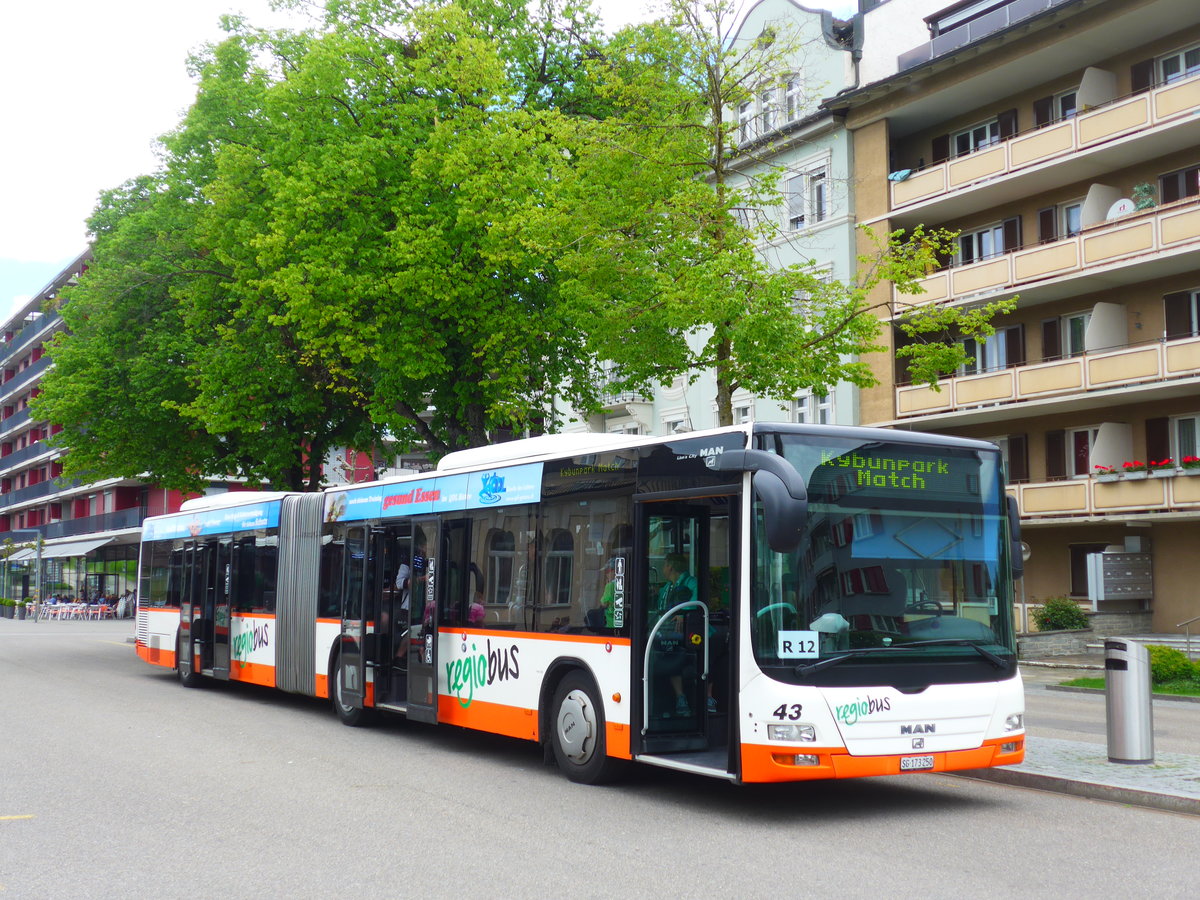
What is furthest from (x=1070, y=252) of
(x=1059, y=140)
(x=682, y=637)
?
(x=682, y=637)

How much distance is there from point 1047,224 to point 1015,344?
3.17 m

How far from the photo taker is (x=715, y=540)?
10.0 metres

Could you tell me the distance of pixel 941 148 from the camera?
36.5m

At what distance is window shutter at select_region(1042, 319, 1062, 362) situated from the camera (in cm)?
3316

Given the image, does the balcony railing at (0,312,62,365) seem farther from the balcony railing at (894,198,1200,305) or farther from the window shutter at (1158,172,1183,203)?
the window shutter at (1158,172,1183,203)

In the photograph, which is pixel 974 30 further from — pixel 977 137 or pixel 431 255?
pixel 431 255

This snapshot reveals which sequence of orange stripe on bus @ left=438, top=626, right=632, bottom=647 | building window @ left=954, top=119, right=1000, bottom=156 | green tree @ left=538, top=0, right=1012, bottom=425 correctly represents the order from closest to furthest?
orange stripe on bus @ left=438, top=626, right=632, bottom=647, green tree @ left=538, top=0, right=1012, bottom=425, building window @ left=954, top=119, right=1000, bottom=156

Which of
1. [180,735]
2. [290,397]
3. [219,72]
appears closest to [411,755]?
[180,735]

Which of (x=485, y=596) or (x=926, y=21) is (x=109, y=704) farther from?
(x=926, y=21)

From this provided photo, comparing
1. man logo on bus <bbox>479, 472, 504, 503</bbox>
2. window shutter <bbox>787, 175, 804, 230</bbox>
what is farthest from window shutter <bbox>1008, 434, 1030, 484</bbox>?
man logo on bus <bbox>479, 472, 504, 503</bbox>

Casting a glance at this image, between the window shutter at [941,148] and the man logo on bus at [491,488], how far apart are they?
26.7 metres

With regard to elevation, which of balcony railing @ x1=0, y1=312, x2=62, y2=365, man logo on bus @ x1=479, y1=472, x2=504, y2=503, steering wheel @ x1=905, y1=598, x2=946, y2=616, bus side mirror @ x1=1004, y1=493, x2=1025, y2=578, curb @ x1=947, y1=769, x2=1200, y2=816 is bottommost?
curb @ x1=947, y1=769, x2=1200, y2=816

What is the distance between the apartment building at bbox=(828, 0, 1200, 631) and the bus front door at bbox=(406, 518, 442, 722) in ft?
60.0

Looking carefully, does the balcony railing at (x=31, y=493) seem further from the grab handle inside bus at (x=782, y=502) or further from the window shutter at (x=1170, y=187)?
the grab handle inside bus at (x=782, y=502)
